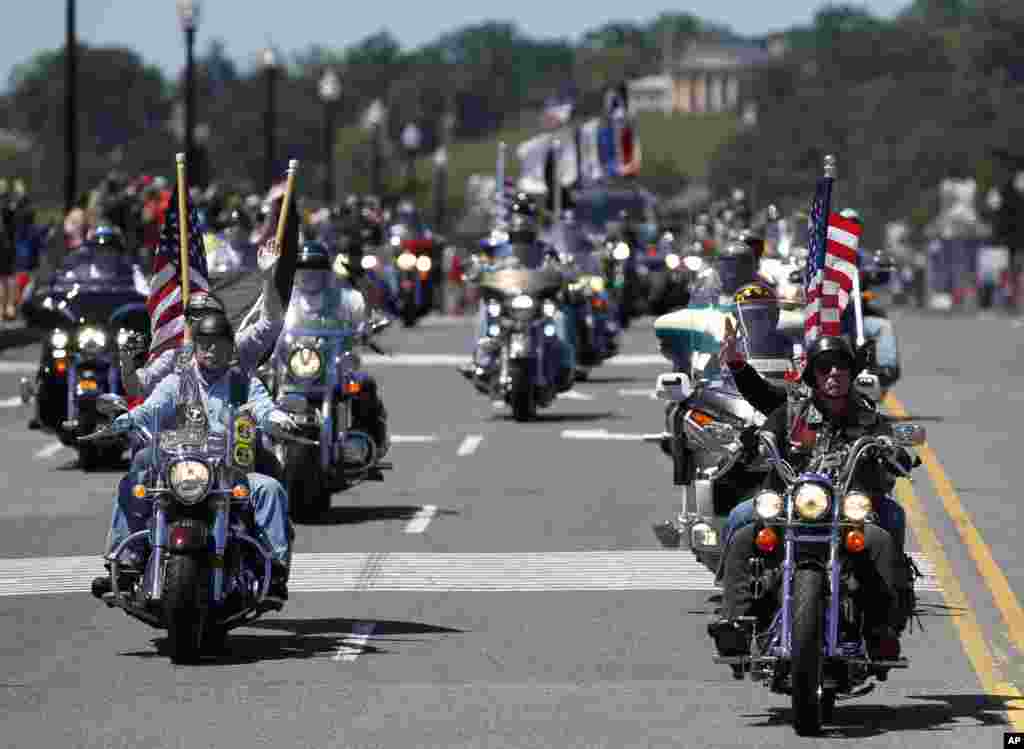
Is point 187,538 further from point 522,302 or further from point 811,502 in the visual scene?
point 522,302

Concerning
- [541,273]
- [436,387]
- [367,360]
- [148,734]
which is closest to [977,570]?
[148,734]

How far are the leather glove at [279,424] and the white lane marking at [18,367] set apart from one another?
24.0 metres

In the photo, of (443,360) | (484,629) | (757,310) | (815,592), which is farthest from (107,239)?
(443,360)

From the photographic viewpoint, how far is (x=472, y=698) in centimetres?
1358

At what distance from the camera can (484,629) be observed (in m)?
15.9

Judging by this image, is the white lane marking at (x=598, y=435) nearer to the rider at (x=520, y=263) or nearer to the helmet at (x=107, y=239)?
the rider at (x=520, y=263)

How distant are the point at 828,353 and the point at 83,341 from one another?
13216 mm

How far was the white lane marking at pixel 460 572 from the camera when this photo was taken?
17.8 m

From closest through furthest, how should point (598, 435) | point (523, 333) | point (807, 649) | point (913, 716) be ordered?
point (807, 649) → point (913, 716) → point (598, 435) → point (523, 333)

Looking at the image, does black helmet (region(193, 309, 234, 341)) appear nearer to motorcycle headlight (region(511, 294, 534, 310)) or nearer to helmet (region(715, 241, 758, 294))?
helmet (region(715, 241, 758, 294))

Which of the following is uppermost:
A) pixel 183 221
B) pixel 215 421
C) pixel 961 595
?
pixel 183 221

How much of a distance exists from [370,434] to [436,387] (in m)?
15.2

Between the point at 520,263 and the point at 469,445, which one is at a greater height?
the point at 520,263

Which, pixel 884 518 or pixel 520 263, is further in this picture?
pixel 520 263
